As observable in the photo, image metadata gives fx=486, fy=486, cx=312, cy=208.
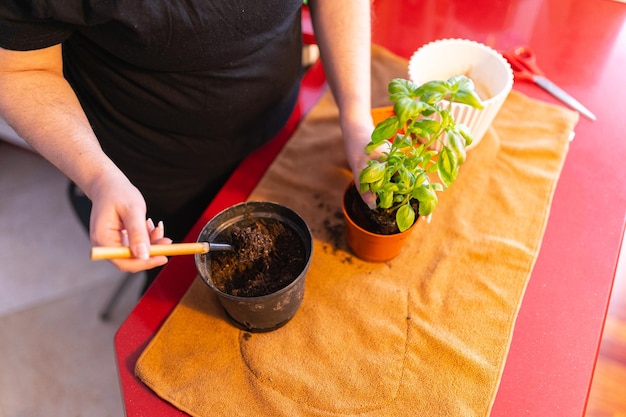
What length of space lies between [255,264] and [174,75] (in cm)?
33

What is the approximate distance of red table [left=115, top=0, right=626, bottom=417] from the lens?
2.28ft

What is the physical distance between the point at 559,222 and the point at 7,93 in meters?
0.90

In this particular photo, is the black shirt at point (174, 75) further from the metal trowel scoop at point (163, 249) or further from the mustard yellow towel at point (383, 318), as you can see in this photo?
the metal trowel scoop at point (163, 249)

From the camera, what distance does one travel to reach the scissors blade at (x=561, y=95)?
100 centimetres

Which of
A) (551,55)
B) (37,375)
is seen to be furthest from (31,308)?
(551,55)

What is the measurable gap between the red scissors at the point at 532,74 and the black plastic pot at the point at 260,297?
666mm

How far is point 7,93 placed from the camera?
678 millimetres

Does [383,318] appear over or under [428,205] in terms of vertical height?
under

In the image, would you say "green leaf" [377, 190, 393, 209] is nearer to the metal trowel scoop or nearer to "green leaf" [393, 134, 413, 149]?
"green leaf" [393, 134, 413, 149]

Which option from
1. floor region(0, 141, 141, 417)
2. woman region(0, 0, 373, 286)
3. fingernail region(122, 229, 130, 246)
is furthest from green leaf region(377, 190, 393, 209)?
floor region(0, 141, 141, 417)

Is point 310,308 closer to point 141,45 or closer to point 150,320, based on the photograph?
point 150,320

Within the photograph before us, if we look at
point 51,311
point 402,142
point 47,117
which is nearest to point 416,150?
point 402,142

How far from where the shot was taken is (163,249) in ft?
2.03

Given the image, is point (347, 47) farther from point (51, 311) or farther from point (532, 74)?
point (51, 311)
